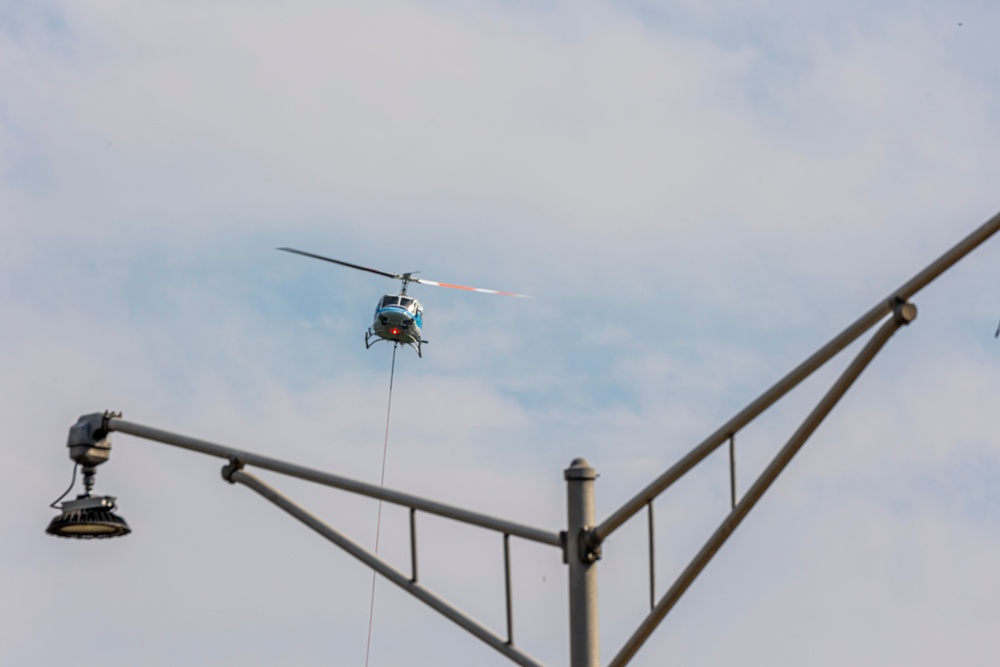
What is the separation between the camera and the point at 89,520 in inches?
502

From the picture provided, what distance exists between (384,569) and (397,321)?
33675mm

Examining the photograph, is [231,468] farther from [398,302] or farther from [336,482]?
[398,302]

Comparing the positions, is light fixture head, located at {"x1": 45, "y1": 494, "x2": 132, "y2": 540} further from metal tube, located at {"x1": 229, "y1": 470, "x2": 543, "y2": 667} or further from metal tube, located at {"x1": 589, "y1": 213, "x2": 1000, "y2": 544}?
metal tube, located at {"x1": 589, "y1": 213, "x2": 1000, "y2": 544}

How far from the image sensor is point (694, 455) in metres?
9.84

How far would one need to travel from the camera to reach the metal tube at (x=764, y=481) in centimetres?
926

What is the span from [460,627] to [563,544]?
3.22ft

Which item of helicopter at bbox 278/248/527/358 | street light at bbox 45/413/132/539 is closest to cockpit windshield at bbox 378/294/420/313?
helicopter at bbox 278/248/527/358

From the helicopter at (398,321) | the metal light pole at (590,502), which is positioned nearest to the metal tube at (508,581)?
the metal light pole at (590,502)

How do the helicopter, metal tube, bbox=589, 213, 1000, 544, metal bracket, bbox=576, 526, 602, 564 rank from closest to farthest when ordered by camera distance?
metal tube, bbox=589, 213, 1000, 544, metal bracket, bbox=576, 526, 602, 564, the helicopter

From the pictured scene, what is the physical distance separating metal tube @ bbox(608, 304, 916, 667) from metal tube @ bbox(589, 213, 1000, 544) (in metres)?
0.09

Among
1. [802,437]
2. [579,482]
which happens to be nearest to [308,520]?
[579,482]

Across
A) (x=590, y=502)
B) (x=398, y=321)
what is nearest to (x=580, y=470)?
(x=590, y=502)

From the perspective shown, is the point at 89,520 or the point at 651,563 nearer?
the point at 651,563

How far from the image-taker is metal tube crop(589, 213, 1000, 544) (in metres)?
8.84
